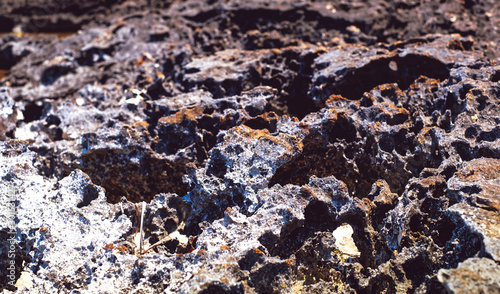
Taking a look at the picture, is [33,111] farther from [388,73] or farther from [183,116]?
[388,73]

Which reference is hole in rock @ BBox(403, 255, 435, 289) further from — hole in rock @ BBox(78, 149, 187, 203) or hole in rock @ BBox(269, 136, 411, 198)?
hole in rock @ BBox(78, 149, 187, 203)

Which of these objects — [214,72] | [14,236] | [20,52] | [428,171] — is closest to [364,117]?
[428,171]

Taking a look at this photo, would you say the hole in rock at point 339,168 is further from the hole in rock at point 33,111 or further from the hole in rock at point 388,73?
the hole in rock at point 33,111

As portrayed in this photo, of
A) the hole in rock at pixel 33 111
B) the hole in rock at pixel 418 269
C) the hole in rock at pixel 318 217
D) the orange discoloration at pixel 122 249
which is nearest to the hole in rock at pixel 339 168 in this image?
the hole in rock at pixel 318 217

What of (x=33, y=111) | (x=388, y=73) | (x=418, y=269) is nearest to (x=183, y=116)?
(x=388, y=73)

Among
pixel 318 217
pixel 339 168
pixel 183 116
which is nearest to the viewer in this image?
pixel 318 217

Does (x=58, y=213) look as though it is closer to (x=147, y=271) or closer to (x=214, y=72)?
(x=147, y=271)
